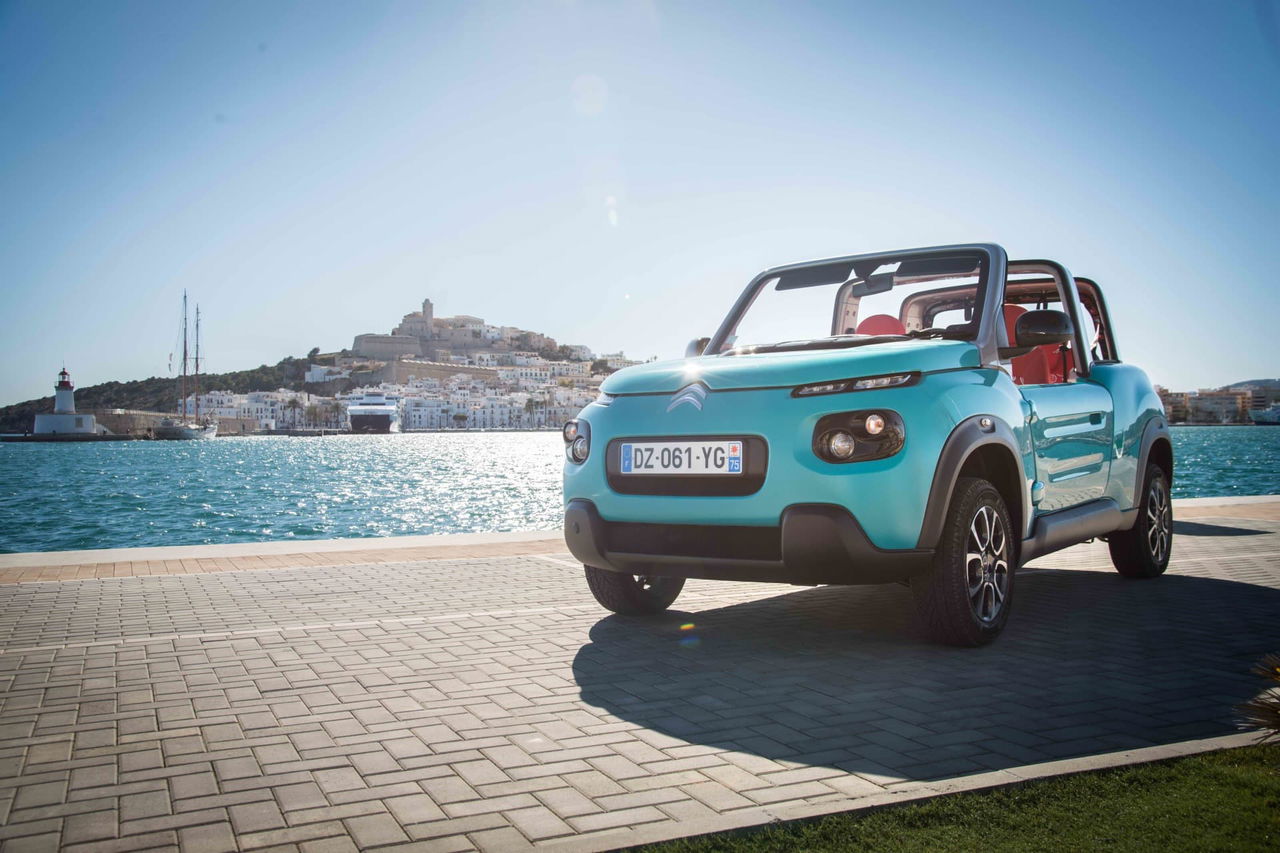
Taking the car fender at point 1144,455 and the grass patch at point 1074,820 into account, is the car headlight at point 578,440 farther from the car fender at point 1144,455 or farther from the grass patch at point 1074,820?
the car fender at point 1144,455

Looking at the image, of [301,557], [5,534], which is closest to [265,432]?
[5,534]

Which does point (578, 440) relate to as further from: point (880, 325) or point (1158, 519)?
point (1158, 519)

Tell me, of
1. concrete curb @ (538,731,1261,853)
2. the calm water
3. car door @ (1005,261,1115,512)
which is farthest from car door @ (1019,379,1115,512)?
the calm water

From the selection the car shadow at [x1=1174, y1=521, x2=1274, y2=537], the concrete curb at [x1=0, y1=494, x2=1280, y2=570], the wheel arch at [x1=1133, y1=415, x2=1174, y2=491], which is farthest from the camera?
the car shadow at [x1=1174, y1=521, x2=1274, y2=537]

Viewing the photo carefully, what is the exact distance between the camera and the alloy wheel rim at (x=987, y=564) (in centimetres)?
484

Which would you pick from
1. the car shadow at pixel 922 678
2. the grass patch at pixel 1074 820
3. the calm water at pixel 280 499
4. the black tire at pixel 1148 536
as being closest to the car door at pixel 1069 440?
the car shadow at pixel 922 678

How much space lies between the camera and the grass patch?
8.57 ft

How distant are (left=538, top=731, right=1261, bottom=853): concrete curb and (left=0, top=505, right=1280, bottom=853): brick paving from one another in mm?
26

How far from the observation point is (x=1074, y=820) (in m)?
2.77

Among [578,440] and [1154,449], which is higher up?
[578,440]

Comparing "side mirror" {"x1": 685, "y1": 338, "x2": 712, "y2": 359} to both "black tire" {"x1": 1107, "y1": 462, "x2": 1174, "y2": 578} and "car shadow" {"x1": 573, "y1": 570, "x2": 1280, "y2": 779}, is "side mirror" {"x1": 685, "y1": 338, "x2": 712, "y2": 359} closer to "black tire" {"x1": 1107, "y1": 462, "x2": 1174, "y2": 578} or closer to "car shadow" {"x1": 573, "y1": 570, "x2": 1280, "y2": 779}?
"car shadow" {"x1": 573, "y1": 570, "x2": 1280, "y2": 779}

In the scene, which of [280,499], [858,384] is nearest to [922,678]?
[858,384]

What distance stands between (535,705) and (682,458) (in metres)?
1.31

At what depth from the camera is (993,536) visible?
499cm
